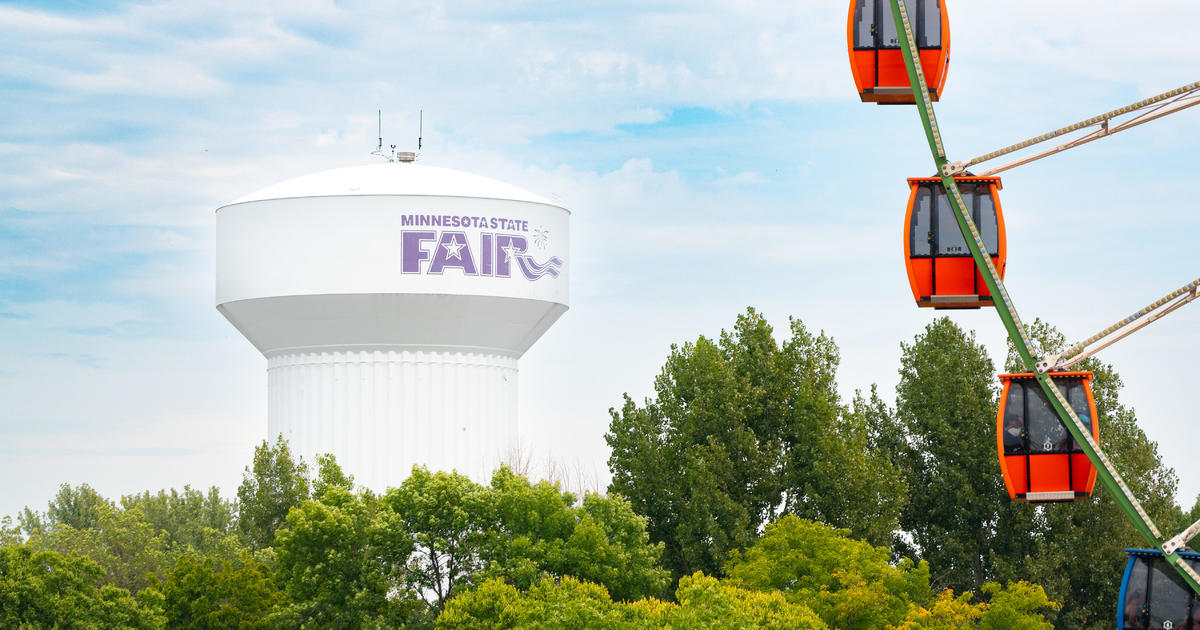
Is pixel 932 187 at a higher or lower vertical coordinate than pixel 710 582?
higher

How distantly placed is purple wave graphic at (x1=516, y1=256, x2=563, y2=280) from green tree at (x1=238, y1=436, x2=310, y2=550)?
791 centimetres

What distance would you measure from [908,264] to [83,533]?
4562 centimetres

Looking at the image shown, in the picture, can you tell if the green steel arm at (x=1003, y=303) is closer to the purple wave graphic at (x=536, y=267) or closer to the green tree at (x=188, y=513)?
the purple wave graphic at (x=536, y=267)

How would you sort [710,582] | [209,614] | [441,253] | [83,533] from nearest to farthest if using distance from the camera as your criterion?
[710,582], [209,614], [441,253], [83,533]

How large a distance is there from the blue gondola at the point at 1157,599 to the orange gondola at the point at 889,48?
7.29 m

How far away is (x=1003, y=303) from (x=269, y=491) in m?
27.3

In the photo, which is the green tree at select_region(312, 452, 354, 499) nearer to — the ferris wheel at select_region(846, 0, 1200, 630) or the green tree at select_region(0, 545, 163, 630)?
the green tree at select_region(0, 545, 163, 630)

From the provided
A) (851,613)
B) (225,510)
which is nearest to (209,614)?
(851,613)

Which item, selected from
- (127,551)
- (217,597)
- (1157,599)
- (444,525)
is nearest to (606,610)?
(444,525)

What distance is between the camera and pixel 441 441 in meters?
46.4

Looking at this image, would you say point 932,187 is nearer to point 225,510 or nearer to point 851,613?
point 851,613

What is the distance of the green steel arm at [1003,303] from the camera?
2428cm

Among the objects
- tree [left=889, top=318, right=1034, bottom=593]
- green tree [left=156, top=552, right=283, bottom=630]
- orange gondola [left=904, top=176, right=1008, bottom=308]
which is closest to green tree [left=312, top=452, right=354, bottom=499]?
green tree [left=156, top=552, right=283, bottom=630]

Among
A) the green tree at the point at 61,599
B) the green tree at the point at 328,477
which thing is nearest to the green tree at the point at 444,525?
the green tree at the point at 328,477
